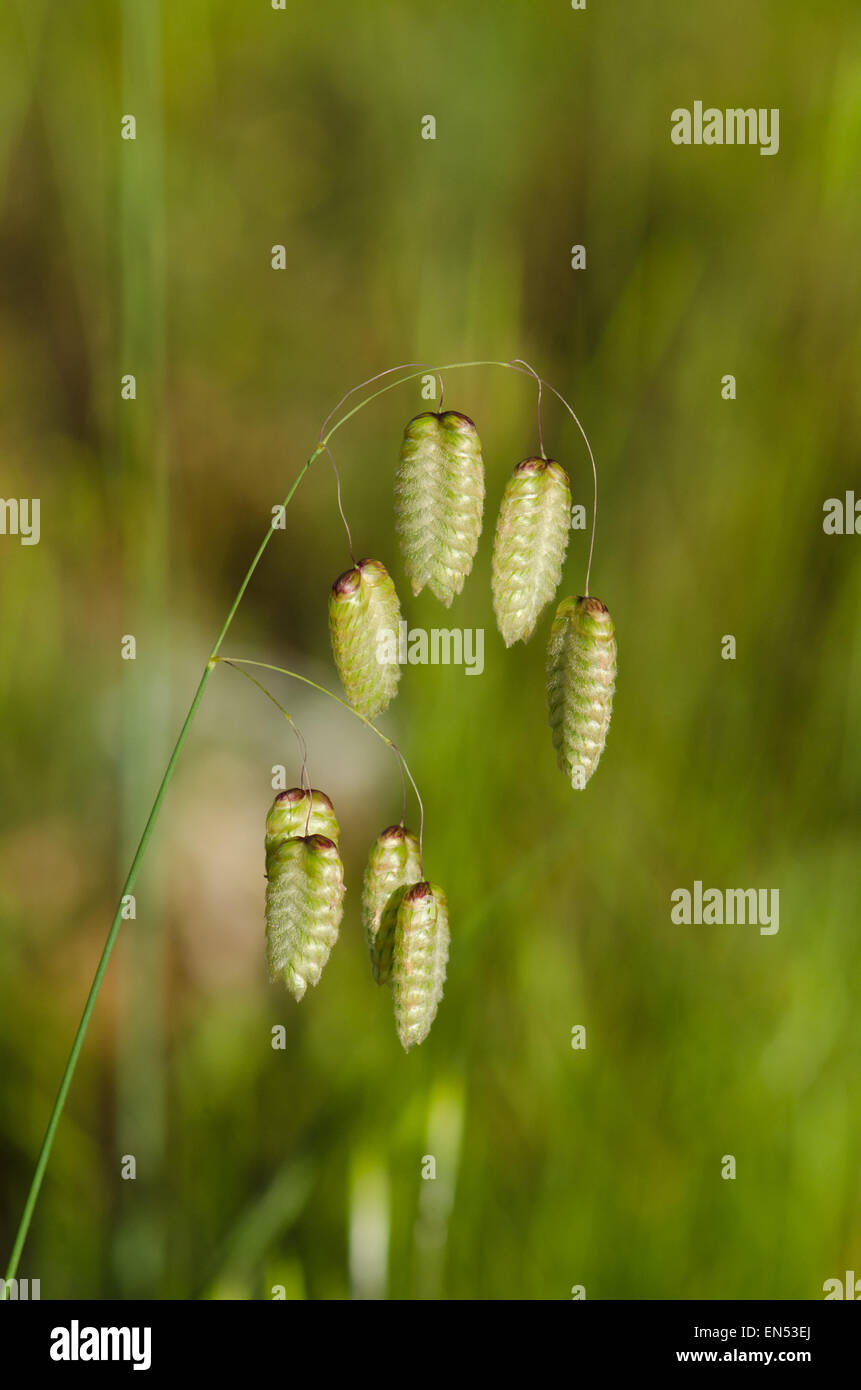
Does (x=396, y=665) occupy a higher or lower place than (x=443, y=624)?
lower

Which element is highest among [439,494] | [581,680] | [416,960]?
[439,494]

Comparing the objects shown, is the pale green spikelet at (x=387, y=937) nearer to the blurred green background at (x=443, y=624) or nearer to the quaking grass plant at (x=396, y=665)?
the quaking grass plant at (x=396, y=665)

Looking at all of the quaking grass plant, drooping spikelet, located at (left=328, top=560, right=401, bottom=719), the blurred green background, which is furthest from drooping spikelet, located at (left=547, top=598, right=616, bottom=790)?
the blurred green background

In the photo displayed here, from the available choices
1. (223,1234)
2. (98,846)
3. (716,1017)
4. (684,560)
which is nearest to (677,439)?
(684,560)

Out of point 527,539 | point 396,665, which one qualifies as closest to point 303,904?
point 396,665

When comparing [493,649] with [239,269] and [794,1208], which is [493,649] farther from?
[794,1208]

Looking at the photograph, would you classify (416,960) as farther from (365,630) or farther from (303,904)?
(365,630)
